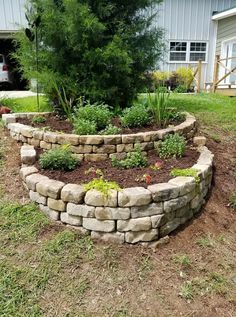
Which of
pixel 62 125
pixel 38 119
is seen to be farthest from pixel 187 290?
pixel 38 119

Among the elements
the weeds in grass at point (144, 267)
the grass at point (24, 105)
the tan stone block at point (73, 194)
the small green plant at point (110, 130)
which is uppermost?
the grass at point (24, 105)

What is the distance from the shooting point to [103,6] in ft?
15.7

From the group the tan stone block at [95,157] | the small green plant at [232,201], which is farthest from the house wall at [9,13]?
the small green plant at [232,201]

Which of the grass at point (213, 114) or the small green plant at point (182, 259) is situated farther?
the grass at point (213, 114)

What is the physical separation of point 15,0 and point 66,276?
1216cm

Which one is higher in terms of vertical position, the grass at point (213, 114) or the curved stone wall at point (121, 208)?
the grass at point (213, 114)

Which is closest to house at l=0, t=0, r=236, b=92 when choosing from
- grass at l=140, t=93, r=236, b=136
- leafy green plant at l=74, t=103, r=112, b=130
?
grass at l=140, t=93, r=236, b=136

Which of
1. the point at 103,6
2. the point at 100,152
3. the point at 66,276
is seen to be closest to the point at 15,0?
the point at 103,6

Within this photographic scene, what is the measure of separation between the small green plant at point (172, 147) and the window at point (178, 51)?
10413 mm

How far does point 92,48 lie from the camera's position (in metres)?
4.52

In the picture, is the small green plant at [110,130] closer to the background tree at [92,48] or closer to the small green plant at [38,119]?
the background tree at [92,48]

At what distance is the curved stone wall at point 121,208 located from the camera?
277 cm

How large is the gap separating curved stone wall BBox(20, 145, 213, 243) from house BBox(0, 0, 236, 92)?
34.4 feet

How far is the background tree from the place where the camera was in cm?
444
